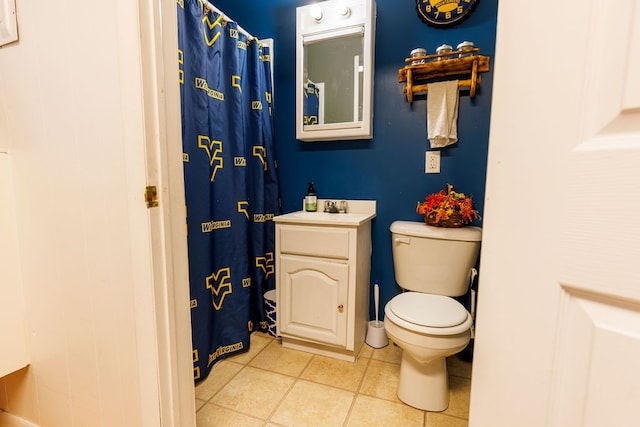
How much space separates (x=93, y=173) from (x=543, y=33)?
1.00m

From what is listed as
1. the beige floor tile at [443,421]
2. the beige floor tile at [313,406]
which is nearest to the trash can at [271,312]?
the beige floor tile at [313,406]

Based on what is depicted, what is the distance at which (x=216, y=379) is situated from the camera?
4.88ft

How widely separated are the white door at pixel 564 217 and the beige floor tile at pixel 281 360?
1.32 m

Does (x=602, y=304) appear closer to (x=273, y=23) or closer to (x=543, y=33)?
(x=543, y=33)

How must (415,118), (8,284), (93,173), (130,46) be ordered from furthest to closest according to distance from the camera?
1. (415,118)
2. (8,284)
3. (93,173)
4. (130,46)

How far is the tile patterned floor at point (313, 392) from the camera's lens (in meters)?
1.23

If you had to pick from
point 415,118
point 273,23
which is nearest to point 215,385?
point 415,118

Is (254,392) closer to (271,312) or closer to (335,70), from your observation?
(271,312)

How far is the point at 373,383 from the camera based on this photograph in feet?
4.78

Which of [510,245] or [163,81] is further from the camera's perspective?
[163,81]

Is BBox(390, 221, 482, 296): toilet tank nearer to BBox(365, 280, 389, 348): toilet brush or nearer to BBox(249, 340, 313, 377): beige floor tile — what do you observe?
BBox(365, 280, 389, 348): toilet brush

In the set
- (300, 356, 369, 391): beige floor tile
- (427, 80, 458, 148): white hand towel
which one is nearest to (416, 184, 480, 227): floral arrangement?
(427, 80, 458, 148): white hand towel

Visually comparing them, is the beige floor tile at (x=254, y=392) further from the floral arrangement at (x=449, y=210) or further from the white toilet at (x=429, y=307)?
the floral arrangement at (x=449, y=210)

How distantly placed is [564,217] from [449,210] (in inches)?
46.8
